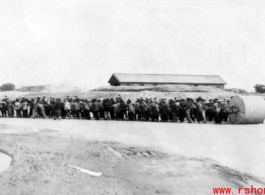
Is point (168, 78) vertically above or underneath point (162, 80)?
above

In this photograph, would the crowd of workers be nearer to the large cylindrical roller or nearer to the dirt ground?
the large cylindrical roller

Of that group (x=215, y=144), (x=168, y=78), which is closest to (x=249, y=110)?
(x=215, y=144)

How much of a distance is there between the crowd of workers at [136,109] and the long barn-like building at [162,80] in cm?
3354

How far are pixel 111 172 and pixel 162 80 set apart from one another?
→ 4967 cm

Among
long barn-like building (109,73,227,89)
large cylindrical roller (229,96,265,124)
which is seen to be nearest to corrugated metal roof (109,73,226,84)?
long barn-like building (109,73,227,89)

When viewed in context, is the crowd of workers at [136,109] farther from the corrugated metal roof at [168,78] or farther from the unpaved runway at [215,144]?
the corrugated metal roof at [168,78]

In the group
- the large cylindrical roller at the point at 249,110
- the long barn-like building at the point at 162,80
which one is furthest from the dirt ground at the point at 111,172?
the long barn-like building at the point at 162,80

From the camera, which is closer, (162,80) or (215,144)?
(215,144)

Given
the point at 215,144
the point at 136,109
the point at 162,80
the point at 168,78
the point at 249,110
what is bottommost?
the point at 215,144

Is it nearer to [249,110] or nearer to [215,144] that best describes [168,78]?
[249,110]

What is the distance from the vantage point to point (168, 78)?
188 feet

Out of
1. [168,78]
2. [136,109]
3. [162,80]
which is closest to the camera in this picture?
[136,109]

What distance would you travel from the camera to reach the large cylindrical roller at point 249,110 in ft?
53.1

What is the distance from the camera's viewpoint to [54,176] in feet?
21.8
